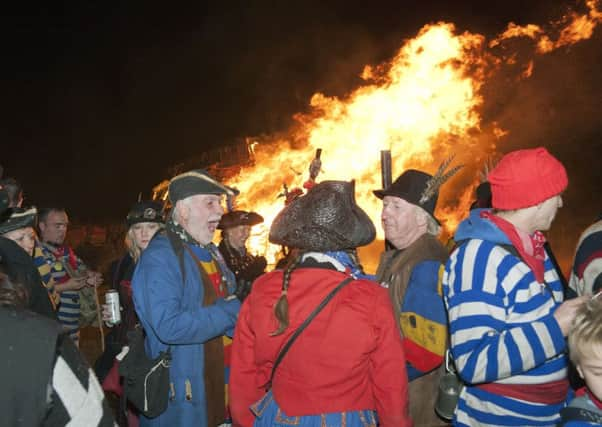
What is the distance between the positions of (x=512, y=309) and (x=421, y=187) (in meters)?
1.38

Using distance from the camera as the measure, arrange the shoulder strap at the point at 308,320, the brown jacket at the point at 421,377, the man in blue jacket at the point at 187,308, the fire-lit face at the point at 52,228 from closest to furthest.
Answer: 1. the shoulder strap at the point at 308,320
2. the man in blue jacket at the point at 187,308
3. the brown jacket at the point at 421,377
4. the fire-lit face at the point at 52,228

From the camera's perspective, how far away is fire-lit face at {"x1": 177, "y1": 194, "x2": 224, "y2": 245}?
11.5 feet

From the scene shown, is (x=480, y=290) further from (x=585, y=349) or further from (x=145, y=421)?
(x=145, y=421)

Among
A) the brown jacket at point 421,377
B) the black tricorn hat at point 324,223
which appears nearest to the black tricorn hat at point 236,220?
the brown jacket at point 421,377

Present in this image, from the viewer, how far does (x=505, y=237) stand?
93.4 inches

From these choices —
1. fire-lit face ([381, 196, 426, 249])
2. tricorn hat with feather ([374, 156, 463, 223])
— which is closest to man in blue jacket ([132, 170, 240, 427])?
fire-lit face ([381, 196, 426, 249])

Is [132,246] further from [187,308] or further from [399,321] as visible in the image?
[399,321]

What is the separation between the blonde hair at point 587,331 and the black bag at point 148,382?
2316 millimetres

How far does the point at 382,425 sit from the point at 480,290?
804 mm

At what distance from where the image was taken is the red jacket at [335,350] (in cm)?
222

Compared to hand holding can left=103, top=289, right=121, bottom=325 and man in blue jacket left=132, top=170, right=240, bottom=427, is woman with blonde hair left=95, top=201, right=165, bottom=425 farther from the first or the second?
man in blue jacket left=132, top=170, right=240, bottom=427

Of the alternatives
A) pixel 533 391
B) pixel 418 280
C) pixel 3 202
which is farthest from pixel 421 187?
pixel 3 202

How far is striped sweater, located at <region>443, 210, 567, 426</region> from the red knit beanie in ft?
0.59

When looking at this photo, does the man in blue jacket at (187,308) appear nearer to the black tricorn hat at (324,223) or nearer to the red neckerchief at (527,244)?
the black tricorn hat at (324,223)
